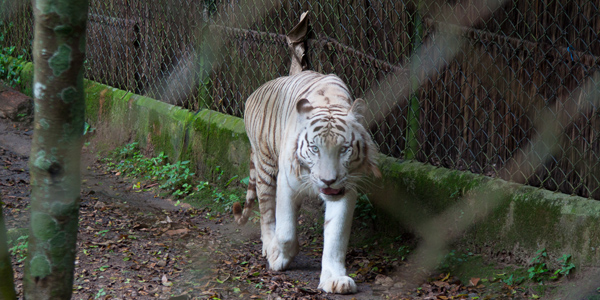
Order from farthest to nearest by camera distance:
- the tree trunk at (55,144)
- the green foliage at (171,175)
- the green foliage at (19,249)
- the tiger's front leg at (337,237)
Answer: the green foliage at (171,175)
the green foliage at (19,249)
the tiger's front leg at (337,237)
the tree trunk at (55,144)

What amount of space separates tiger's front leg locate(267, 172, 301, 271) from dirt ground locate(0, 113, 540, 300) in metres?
0.08

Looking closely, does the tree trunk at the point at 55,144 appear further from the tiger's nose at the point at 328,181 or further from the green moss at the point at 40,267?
the tiger's nose at the point at 328,181

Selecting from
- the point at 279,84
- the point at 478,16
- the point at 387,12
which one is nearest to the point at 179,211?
the point at 279,84

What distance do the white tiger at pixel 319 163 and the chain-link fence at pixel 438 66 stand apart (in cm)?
44

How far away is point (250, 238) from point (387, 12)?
1.69 m

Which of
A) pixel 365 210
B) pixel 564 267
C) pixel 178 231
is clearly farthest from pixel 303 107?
pixel 564 267

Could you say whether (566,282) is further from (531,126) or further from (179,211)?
(179,211)

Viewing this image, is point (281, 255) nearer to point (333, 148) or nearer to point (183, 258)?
point (183, 258)

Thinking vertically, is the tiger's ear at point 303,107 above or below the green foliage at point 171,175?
above

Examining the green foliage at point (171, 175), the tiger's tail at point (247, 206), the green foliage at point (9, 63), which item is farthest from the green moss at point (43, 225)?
the green foliage at point (9, 63)

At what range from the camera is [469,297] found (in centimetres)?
298

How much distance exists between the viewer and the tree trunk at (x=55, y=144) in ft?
4.30

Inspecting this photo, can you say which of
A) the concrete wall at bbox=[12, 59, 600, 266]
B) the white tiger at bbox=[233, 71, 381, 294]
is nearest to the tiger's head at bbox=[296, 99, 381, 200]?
the white tiger at bbox=[233, 71, 381, 294]

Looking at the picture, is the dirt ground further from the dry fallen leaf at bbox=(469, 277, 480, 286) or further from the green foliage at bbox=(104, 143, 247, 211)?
the green foliage at bbox=(104, 143, 247, 211)
